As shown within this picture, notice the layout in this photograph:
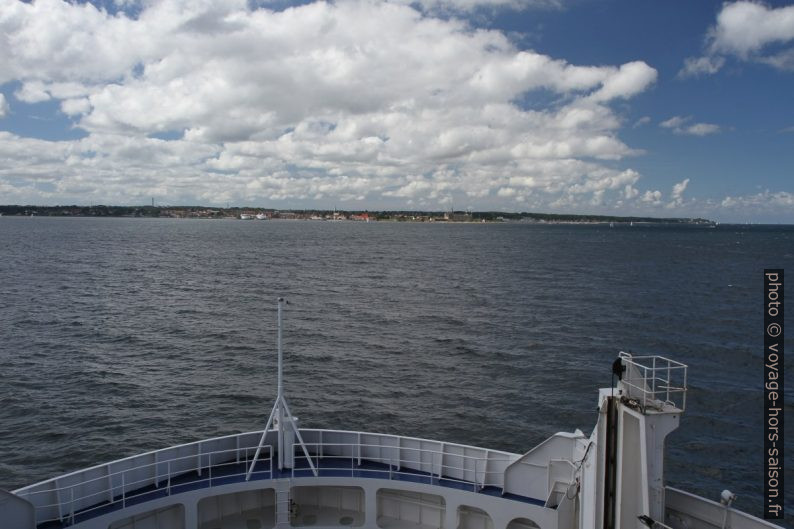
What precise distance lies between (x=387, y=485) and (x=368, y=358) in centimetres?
3176

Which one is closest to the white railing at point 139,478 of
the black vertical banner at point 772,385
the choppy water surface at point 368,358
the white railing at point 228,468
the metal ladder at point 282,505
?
the white railing at point 228,468

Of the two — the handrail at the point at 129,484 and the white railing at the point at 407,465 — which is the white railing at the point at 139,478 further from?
the white railing at the point at 407,465

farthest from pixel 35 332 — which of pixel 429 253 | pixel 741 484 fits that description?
pixel 429 253

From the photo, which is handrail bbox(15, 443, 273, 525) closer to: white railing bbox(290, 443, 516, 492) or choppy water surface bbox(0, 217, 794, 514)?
white railing bbox(290, 443, 516, 492)

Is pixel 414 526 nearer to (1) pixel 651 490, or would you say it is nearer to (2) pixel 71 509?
(1) pixel 651 490

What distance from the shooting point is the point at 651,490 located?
1244cm

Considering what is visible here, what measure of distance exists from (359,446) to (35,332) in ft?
163

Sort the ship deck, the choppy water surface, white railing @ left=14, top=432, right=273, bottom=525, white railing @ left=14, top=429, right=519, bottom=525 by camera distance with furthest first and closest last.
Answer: the choppy water surface
the ship deck
white railing @ left=14, top=429, right=519, bottom=525
white railing @ left=14, top=432, right=273, bottom=525

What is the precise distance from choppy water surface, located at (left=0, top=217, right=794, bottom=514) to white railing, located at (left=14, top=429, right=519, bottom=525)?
15542 mm

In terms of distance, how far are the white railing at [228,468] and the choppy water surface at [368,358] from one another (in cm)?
1554

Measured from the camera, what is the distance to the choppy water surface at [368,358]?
33469 mm

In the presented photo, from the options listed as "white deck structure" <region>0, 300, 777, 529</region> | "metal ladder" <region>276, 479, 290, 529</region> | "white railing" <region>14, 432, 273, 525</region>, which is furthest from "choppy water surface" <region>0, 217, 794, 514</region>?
"metal ladder" <region>276, 479, 290, 529</region>

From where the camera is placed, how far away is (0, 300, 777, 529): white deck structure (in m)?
13.0

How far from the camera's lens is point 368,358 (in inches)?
1913
